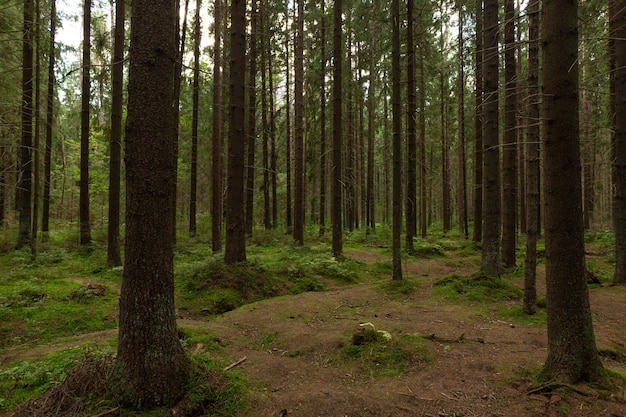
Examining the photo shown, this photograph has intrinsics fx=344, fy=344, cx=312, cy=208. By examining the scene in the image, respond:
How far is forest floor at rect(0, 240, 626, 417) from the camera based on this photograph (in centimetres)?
374

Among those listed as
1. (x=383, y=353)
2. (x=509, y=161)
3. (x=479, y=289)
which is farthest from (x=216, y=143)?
(x=383, y=353)

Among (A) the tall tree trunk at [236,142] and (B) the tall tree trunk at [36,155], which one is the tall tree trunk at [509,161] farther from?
(B) the tall tree trunk at [36,155]

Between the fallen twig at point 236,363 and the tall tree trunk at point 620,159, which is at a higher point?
the tall tree trunk at point 620,159

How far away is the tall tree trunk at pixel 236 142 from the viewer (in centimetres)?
1008

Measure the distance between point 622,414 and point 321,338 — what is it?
3.88 metres

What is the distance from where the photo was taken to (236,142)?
1030cm

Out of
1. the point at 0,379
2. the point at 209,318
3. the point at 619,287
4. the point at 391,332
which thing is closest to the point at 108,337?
the point at 0,379

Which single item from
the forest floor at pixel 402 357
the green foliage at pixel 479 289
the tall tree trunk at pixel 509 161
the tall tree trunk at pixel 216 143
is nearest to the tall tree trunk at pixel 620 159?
the forest floor at pixel 402 357

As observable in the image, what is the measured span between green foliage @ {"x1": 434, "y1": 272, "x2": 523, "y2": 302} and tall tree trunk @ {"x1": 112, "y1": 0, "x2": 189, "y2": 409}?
289 inches

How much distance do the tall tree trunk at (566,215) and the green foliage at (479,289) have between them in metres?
4.67

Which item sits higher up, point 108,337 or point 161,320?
point 161,320

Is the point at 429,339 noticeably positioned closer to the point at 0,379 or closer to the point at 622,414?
the point at 622,414

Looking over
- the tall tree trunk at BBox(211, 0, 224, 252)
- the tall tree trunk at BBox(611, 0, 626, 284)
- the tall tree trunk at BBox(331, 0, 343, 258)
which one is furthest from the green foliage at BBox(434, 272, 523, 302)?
the tall tree trunk at BBox(211, 0, 224, 252)

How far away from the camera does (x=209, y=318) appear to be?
7656 mm
